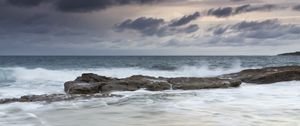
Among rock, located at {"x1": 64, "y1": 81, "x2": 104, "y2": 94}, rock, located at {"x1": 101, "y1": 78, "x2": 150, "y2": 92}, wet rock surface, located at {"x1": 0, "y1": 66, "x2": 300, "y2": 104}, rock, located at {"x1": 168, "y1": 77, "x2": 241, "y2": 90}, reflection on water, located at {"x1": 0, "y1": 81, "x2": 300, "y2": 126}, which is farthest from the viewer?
rock, located at {"x1": 168, "y1": 77, "x2": 241, "y2": 90}

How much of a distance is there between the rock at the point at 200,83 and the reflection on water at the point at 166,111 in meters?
1.90

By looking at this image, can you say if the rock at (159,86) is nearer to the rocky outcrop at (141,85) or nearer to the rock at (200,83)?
the rocky outcrop at (141,85)

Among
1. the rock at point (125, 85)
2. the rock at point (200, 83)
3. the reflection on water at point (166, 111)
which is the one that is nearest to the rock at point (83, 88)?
the rock at point (125, 85)

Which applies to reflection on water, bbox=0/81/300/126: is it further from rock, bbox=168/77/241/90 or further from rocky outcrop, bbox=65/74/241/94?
rock, bbox=168/77/241/90

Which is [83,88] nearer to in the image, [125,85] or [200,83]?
[125,85]

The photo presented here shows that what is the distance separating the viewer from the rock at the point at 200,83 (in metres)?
15.8

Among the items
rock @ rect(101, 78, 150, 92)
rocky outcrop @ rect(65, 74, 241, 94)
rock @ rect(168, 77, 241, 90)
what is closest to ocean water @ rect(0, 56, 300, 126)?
rock @ rect(101, 78, 150, 92)

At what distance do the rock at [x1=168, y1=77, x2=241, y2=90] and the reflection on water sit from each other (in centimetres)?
190

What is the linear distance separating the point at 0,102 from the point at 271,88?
385 inches

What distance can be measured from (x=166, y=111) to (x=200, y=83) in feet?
20.6

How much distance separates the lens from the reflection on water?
870 centimetres

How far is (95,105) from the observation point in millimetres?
11234

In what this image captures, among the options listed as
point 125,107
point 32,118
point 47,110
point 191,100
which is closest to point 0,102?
point 47,110

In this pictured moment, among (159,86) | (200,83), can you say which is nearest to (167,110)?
(159,86)
